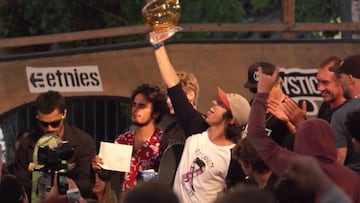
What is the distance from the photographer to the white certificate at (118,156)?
962 centimetres

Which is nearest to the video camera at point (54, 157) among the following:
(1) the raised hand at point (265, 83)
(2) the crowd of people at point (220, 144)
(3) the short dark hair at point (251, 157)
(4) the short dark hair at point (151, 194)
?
(2) the crowd of people at point (220, 144)

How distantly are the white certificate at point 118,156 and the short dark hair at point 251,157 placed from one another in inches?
63.3

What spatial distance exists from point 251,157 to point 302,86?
5.05m

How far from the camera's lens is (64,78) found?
1358 centimetres

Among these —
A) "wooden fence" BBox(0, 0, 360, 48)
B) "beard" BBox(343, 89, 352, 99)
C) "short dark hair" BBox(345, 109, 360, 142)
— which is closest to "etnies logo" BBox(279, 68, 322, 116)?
"wooden fence" BBox(0, 0, 360, 48)

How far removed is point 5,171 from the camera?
967 centimetres

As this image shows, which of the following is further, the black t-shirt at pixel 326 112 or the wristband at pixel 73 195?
the black t-shirt at pixel 326 112

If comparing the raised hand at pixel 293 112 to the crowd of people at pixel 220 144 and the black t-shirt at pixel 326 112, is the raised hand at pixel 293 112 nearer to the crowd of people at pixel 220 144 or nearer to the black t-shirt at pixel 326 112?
the crowd of people at pixel 220 144

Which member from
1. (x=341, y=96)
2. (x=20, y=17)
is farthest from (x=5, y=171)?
(x=20, y=17)

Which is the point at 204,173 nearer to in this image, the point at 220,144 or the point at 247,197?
the point at 220,144

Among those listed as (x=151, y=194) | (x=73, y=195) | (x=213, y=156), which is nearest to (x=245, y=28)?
(x=213, y=156)

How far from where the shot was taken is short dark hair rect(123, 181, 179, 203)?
541 centimetres

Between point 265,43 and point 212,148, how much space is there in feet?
14.8

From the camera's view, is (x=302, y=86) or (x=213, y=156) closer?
(x=213, y=156)
